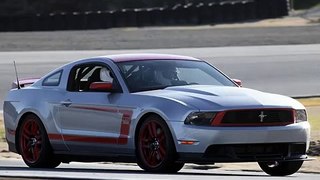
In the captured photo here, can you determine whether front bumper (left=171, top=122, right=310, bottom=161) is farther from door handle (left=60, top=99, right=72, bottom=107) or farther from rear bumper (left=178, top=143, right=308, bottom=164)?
door handle (left=60, top=99, right=72, bottom=107)

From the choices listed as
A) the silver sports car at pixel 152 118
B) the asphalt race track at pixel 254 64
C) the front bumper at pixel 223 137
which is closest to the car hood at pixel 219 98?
the silver sports car at pixel 152 118

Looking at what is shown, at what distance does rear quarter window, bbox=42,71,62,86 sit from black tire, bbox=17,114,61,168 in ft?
1.39

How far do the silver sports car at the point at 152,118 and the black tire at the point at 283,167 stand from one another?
1 centimetres

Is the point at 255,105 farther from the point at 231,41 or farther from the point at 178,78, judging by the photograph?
the point at 231,41

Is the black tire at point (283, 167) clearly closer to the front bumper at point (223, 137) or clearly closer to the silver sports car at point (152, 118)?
the silver sports car at point (152, 118)

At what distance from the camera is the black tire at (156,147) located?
412 inches

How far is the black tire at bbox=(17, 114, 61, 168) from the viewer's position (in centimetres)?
1191

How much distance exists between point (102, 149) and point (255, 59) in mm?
19015

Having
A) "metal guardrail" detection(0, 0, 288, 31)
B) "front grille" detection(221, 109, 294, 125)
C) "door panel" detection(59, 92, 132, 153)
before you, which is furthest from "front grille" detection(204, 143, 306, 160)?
"metal guardrail" detection(0, 0, 288, 31)

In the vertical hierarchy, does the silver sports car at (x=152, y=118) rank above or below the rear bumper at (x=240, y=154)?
above

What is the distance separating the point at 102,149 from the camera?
11367 mm

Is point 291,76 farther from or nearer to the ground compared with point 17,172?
nearer to the ground

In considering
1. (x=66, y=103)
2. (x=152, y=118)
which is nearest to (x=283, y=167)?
(x=152, y=118)

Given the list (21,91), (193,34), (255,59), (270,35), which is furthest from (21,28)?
(21,91)
